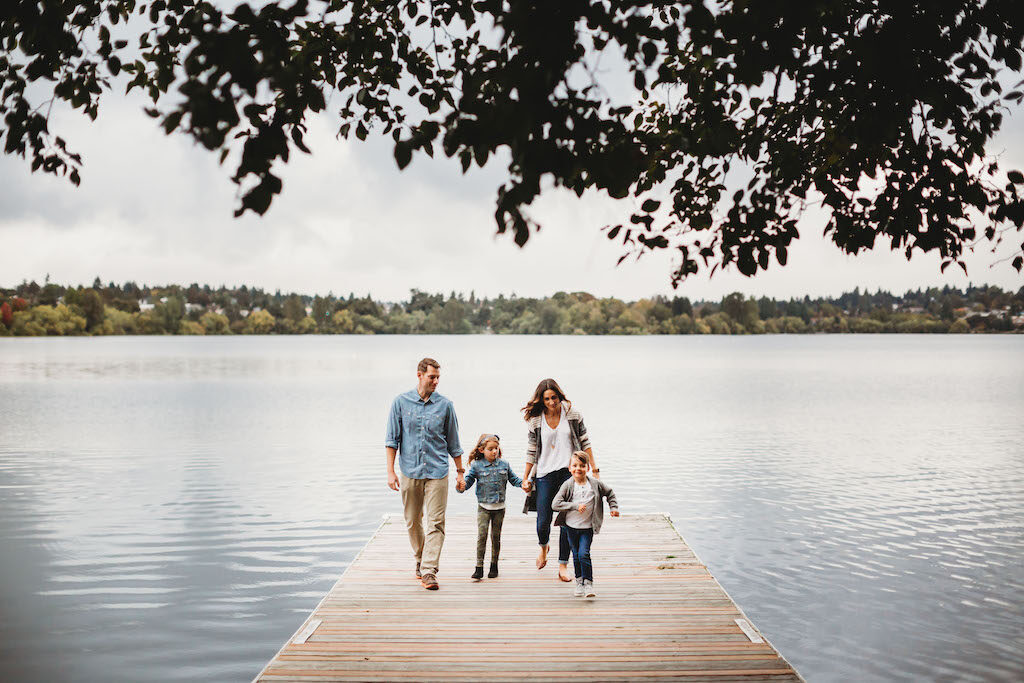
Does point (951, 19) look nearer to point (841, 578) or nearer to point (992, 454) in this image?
point (841, 578)

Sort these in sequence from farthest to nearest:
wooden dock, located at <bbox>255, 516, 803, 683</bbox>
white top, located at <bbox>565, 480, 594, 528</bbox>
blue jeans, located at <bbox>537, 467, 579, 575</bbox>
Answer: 1. blue jeans, located at <bbox>537, 467, 579, 575</bbox>
2. white top, located at <bbox>565, 480, 594, 528</bbox>
3. wooden dock, located at <bbox>255, 516, 803, 683</bbox>

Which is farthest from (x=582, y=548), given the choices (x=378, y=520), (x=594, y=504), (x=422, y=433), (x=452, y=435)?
(x=378, y=520)

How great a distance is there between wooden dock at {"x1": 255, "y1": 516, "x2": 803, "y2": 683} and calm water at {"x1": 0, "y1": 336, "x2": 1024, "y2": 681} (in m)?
1.57

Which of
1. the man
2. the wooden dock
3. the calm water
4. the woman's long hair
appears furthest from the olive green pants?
the calm water

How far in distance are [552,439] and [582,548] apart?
114 centimetres

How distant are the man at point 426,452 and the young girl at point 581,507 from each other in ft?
3.63

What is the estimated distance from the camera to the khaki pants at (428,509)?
26.9 ft

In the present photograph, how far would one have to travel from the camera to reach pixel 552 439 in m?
8.37

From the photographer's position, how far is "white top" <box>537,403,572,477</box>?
8.32 m

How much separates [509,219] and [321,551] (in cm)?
1053

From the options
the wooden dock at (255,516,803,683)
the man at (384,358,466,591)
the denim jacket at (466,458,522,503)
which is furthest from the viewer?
the denim jacket at (466,458,522,503)

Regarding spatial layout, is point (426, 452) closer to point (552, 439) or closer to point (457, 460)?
point (457, 460)

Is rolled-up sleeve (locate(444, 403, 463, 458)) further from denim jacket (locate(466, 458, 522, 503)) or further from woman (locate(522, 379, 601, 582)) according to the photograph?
woman (locate(522, 379, 601, 582))

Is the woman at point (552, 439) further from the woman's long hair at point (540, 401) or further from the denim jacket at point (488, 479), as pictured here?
the denim jacket at point (488, 479)
